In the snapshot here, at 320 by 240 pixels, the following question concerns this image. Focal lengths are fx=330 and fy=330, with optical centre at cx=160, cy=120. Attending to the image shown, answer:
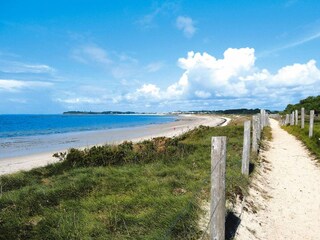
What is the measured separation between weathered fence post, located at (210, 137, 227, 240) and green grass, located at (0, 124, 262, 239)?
1.64 ft

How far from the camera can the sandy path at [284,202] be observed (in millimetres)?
7145

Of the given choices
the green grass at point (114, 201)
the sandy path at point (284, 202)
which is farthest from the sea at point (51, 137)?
the sandy path at point (284, 202)

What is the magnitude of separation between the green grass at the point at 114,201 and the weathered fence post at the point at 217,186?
1.64 feet

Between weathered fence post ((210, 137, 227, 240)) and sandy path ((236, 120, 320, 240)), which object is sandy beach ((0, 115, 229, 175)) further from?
weathered fence post ((210, 137, 227, 240))

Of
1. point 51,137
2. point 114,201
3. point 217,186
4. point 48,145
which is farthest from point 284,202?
point 51,137

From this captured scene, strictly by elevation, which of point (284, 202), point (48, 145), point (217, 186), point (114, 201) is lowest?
point (48, 145)

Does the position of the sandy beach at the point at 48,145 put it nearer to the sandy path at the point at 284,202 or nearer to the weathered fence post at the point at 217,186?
the sandy path at the point at 284,202

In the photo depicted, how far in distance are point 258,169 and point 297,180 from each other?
1.41m

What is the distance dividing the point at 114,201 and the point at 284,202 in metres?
4.94

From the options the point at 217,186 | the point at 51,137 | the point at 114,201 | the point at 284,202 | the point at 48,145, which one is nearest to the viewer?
the point at 217,186

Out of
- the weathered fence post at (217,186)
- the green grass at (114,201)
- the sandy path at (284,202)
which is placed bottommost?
the sandy path at (284,202)

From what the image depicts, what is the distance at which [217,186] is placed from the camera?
5469 millimetres

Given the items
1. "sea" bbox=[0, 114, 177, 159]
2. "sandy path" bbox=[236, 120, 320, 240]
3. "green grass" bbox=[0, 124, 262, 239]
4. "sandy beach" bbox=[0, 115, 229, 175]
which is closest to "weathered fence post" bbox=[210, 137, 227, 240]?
"green grass" bbox=[0, 124, 262, 239]

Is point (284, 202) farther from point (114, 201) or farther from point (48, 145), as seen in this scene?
point (48, 145)
